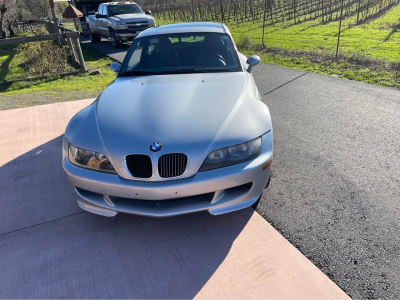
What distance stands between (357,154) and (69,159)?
3.34 meters

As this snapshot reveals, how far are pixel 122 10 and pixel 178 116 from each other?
554 inches

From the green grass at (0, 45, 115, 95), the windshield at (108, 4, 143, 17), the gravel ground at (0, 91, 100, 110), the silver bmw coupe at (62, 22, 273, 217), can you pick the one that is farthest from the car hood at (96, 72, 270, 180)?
the windshield at (108, 4, 143, 17)

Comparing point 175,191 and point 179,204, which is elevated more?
point 175,191

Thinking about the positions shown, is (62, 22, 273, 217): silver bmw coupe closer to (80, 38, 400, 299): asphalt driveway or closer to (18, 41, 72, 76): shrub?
(80, 38, 400, 299): asphalt driveway

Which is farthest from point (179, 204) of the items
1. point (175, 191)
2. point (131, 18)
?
point (131, 18)

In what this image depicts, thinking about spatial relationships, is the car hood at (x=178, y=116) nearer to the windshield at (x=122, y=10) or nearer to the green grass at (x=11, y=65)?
the green grass at (x=11, y=65)

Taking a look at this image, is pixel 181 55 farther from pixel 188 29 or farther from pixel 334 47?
pixel 334 47

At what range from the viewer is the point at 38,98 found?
7.23 m

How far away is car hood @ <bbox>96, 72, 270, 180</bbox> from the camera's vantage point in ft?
7.82

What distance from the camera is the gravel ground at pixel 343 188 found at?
229 centimetres

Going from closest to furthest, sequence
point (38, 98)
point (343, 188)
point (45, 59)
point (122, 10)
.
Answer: point (343, 188) → point (38, 98) → point (45, 59) → point (122, 10)

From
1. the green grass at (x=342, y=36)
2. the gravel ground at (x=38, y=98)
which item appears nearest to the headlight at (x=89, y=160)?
the gravel ground at (x=38, y=98)

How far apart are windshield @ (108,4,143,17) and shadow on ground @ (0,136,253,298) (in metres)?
13.2

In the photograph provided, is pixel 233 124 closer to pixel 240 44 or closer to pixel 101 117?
pixel 101 117
